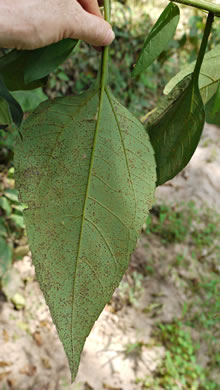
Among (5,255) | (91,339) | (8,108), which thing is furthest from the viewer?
(91,339)

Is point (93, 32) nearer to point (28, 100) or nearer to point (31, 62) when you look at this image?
point (31, 62)

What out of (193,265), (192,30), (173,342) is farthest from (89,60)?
(173,342)

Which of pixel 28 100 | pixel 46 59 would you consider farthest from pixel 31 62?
pixel 28 100

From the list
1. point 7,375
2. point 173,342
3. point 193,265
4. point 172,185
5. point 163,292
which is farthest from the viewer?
point 172,185

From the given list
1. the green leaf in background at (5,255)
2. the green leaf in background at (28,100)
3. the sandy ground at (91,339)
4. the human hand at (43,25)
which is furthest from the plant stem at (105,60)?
the sandy ground at (91,339)

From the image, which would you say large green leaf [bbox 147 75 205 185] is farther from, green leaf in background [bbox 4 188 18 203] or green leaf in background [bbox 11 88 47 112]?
green leaf in background [bbox 4 188 18 203]

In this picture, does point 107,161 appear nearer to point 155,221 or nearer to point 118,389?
point 118,389
